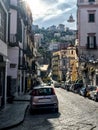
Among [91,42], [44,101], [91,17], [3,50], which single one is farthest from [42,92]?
[91,17]

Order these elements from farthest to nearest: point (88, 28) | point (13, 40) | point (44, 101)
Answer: point (88, 28), point (13, 40), point (44, 101)

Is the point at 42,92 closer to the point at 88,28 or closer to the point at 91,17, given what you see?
the point at 88,28

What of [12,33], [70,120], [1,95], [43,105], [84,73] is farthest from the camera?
[84,73]

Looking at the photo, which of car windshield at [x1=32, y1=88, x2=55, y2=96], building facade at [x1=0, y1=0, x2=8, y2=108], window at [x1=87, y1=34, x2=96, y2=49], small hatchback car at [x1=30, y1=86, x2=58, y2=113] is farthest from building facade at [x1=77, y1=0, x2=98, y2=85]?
small hatchback car at [x1=30, y1=86, x2=58, y2=113]

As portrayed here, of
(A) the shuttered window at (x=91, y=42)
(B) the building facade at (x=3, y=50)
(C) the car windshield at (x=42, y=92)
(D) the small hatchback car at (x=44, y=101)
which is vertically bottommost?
(D) the small hatchback car at (x=44, y=101)

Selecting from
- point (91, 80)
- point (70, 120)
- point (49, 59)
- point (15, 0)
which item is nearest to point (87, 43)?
point (91, 80)

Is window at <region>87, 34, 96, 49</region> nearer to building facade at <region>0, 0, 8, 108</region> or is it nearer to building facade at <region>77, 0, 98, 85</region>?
building facade at <region>77, 0, 98, 85</region>

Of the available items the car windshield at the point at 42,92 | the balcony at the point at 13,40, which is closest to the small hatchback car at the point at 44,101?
the car windshield at the point at 42,92

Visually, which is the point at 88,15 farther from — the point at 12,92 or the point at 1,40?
the point at 1,40

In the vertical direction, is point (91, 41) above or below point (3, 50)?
above

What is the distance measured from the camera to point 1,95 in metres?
26.4

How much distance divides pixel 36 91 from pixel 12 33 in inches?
621

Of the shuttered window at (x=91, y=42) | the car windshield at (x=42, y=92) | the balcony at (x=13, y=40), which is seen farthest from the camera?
the shuttered window at (x=91, y=42)

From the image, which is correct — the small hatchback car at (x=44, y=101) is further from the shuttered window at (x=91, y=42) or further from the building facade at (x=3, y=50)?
the shuttered window at (x=91, y=42)
